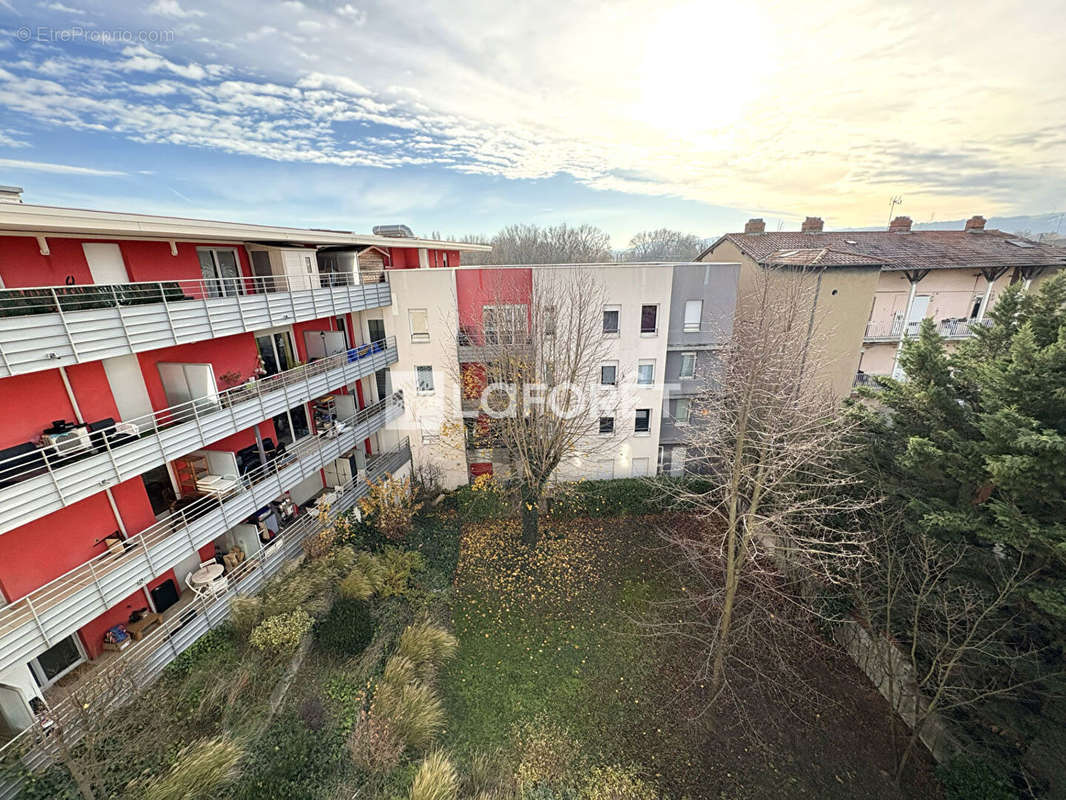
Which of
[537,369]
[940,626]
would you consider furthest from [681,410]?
[940,626]

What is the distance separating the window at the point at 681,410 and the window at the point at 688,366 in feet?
4.33

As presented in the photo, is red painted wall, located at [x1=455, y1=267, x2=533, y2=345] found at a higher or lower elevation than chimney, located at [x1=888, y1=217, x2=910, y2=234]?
lower

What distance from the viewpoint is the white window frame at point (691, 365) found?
66.7 feet

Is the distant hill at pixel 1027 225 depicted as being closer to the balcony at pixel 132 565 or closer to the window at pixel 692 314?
the window at pixel 692 314

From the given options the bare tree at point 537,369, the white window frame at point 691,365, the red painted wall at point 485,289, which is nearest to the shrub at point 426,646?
the bare tree at point 537,369

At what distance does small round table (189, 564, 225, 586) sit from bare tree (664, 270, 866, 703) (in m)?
13.2

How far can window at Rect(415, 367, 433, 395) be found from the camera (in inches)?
774

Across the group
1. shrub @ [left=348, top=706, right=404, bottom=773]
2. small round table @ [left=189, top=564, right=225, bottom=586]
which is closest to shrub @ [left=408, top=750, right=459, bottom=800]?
shrub @ [left=348, top=706, right=404, bottom=773]

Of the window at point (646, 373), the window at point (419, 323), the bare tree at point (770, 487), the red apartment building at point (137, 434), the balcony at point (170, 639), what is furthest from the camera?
the window at point (646, 373)

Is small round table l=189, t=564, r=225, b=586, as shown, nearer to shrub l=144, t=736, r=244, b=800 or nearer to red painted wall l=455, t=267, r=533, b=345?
shrub l=144, t=736, r=244, b=800

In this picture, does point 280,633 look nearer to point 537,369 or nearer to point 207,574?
point 207,574

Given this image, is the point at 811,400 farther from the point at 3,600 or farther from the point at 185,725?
the point at 3,600

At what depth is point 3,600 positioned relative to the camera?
7.89 meters

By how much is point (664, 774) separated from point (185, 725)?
1074 centimetres
